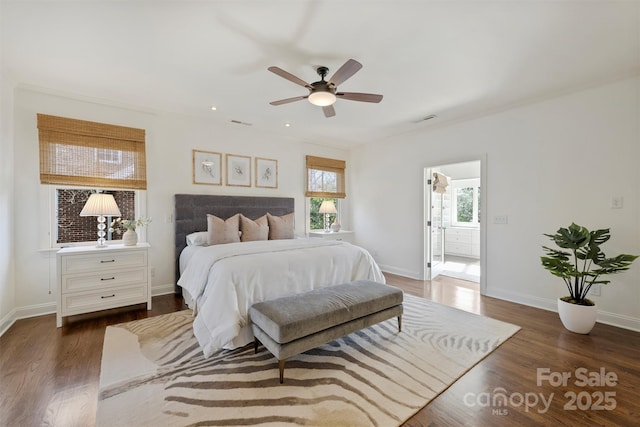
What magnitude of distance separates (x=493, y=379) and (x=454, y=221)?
6024 millimetres

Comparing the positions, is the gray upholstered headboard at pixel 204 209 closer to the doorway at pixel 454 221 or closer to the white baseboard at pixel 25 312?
the white baseboard at pixel 25 312

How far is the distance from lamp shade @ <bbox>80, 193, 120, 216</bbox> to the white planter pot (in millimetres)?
5031

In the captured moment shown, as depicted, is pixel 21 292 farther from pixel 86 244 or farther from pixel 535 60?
pixel 535 60

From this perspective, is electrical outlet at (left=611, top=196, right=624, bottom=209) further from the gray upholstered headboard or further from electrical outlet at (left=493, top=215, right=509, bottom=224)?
the gray upholstered headboard

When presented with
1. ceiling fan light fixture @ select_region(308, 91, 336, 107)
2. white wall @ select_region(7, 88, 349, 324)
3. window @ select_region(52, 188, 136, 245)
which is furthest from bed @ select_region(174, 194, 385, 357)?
ceiling fan light fixture @ select_region(308, 91, 336, 107)

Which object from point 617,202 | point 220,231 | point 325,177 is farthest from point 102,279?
point 617,202

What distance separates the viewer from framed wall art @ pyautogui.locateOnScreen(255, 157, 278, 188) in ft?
15.9

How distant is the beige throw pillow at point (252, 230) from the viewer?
3953 millimetres

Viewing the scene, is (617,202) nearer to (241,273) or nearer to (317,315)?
(317,315)

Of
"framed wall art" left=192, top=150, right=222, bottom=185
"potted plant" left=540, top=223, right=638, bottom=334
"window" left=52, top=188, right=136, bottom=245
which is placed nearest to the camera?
"potted plant" left=540, top=223, right=638, bottom=334

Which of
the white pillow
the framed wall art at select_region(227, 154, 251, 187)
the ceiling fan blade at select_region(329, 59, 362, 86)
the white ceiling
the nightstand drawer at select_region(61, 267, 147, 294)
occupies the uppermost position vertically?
the white ceiling

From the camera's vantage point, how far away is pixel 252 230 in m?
3.99

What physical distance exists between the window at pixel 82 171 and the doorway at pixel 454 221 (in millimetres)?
4518

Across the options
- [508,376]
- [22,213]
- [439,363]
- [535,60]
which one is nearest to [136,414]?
[439,363]
